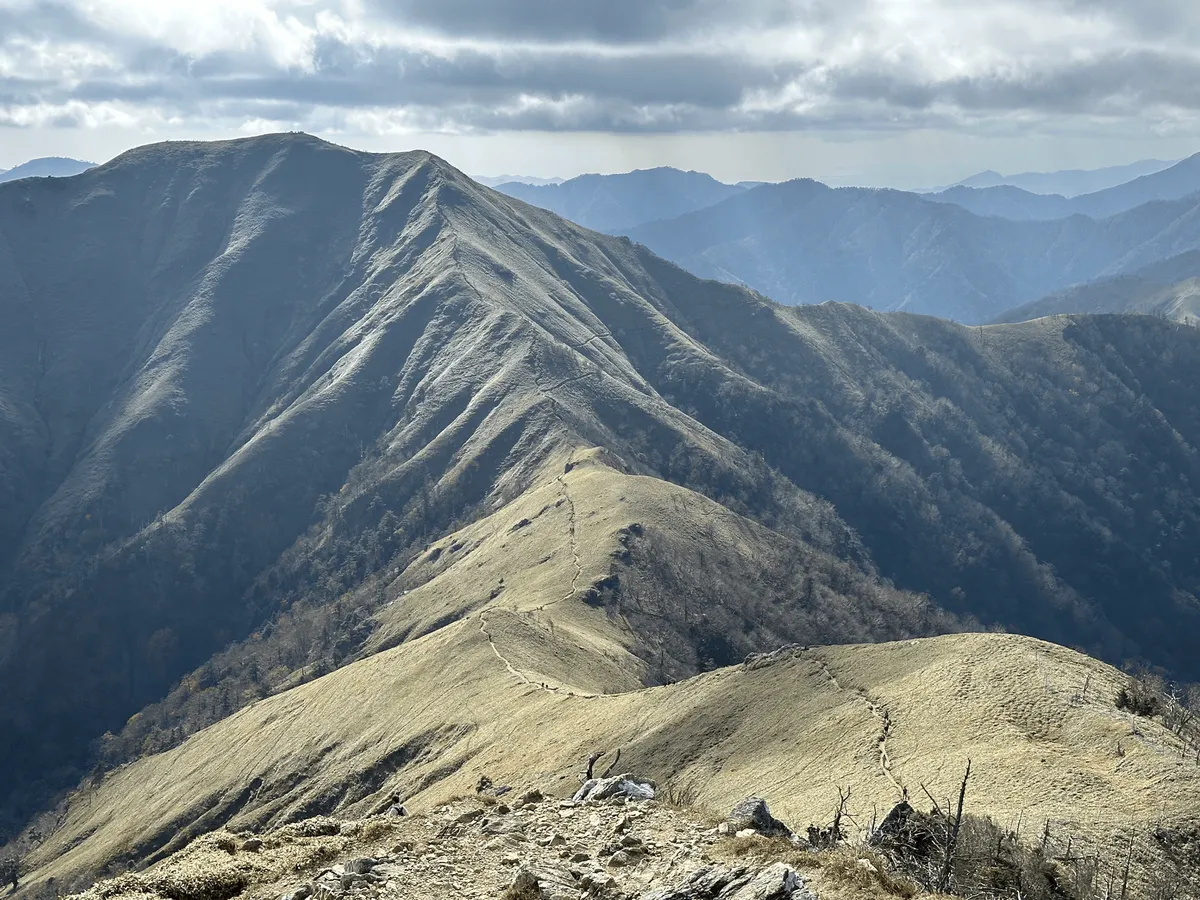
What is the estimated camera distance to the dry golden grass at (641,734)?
46.9 meters

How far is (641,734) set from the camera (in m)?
69.9

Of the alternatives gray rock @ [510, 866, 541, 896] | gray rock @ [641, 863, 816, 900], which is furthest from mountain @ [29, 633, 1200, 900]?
gray rock @ [641, 863, 816, 900]

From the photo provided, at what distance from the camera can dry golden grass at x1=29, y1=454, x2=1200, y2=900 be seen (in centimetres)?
4691

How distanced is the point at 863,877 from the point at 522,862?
457 inches

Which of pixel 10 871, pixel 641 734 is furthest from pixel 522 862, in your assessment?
pixel 10 871

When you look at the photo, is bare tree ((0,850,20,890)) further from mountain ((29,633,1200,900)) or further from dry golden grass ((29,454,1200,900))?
mountain ((29,633,1200,900))

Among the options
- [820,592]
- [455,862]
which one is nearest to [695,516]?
[820,592]

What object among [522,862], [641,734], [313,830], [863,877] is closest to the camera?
[863,877]

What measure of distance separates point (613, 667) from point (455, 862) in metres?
86.1

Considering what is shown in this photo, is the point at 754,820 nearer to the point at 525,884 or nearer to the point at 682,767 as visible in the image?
the point at 525,884

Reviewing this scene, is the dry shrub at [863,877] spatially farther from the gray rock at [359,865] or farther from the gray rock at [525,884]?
the gray rock at [359,865]

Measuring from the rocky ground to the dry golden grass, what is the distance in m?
13.1

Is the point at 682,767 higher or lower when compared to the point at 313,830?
lower

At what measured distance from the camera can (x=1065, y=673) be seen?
58312 millimetres
